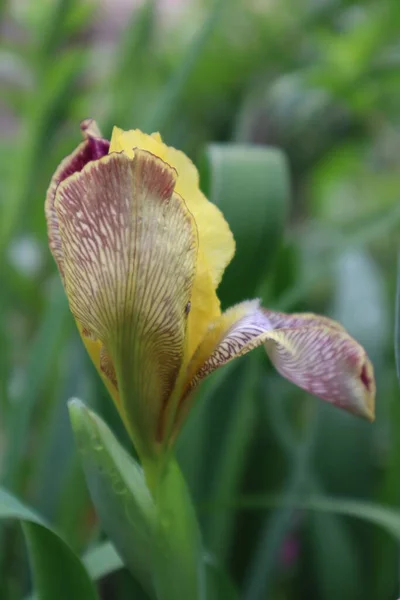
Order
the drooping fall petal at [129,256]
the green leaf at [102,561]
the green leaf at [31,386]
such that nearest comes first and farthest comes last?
the drooping fall petal at [129,256] < the green leaf at [102,561] < the green leaf at [31,386]

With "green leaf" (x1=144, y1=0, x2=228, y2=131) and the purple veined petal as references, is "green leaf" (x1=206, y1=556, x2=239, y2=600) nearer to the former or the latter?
the purple veined petal

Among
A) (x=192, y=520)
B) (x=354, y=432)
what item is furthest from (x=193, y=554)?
Answer: (x=354, y=432)

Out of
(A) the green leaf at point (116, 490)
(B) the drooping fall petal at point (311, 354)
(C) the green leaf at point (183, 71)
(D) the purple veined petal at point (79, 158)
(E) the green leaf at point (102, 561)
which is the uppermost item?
(C) the green leaf at point (183, 71)

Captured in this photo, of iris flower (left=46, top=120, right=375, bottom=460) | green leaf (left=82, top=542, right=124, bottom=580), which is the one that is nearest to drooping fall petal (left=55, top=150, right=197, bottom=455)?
iris flower (left=46, top=120, right=375, bottom=460)

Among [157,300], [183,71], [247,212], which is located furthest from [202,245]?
[183,71]

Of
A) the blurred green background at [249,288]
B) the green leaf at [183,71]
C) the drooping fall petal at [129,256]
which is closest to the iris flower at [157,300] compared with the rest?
the drooping fall petal at [129,256]

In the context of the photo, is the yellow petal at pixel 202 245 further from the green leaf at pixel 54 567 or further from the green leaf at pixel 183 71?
the green leaf at pixel 183 71
